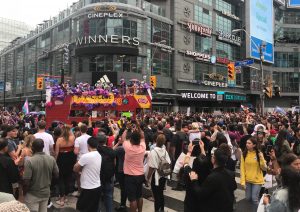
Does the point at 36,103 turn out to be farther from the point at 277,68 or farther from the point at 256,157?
the point at 256,157

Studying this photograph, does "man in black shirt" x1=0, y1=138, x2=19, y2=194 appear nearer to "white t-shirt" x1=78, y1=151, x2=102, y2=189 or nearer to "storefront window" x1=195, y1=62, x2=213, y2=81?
"white t-shirt" x1=78, y1=151, x2=102, y2=189

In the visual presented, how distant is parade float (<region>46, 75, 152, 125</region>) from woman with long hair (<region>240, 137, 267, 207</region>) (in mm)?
8916

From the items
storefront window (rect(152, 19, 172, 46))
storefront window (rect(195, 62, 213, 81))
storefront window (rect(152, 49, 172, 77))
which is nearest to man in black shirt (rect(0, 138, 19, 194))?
storefront window (rect(152, 49, 172, 77))

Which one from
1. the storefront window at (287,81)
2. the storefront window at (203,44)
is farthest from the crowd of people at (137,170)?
the storefront window at (287,81)

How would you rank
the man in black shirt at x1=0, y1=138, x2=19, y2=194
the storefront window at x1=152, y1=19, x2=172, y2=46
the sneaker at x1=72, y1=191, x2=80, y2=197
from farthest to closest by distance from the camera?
the storefront window at x1=152, y1=19, x2=172, y2=46, the sneaker at x1=72, y1=191, x2=80, y2=197, the man in black shirt at x1=0, y1=138, x2=19, y2=194

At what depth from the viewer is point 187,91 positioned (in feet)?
151

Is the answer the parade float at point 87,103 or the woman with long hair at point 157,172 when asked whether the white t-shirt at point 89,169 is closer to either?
the woman with long hair at point 157,172

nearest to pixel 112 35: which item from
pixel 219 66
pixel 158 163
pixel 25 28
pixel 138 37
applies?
pixel 138 37

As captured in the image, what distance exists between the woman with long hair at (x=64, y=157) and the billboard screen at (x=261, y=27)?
53055 mm

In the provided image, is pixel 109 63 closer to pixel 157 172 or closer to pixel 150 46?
pixel 150 46

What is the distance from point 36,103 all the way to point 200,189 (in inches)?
2147

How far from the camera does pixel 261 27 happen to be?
60094mm

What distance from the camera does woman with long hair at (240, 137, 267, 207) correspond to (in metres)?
6.96

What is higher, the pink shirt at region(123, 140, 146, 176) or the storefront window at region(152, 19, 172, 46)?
the storefront window at region(152, 19, 172, 46)
